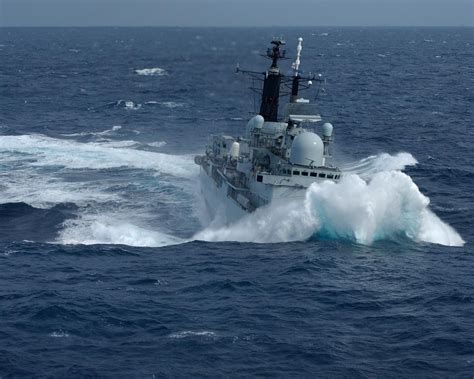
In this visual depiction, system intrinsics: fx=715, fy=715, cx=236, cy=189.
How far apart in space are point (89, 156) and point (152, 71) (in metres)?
106

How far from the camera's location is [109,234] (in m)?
52.2

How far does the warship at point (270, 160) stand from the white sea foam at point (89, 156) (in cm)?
741

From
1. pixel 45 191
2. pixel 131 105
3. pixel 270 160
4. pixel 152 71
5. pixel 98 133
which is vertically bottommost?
pixel 45 191

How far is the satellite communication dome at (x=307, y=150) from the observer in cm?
5359

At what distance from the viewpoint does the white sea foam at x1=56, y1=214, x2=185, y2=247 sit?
50906 millimetres

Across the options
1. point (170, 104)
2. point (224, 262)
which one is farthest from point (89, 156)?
point (170, 104)

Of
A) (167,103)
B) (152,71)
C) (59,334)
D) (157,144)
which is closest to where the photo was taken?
(59,334)

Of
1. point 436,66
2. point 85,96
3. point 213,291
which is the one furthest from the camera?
point 436,66

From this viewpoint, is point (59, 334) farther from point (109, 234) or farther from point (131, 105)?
point (131, 105)

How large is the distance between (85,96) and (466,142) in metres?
71.8

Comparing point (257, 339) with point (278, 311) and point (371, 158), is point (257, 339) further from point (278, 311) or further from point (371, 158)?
point (371, 158)

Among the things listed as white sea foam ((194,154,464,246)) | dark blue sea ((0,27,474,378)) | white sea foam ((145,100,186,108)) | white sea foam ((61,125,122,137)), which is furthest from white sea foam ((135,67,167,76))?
white sea foam ((194,154,464,246))

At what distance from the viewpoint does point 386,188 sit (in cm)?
5131

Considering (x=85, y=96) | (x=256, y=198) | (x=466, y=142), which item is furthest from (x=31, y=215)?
(x=85, y=96)
